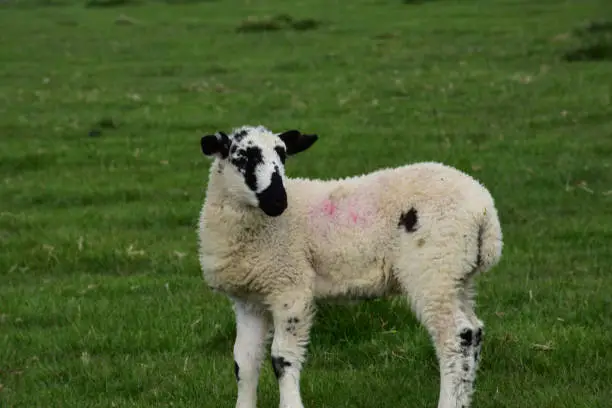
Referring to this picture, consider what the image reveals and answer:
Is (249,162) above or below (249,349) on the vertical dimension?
above

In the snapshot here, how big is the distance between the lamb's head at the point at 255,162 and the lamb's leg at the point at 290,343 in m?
0.52

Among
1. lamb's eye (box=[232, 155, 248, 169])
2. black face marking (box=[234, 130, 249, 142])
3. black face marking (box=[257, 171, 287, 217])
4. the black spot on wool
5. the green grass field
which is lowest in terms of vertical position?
the green grass field

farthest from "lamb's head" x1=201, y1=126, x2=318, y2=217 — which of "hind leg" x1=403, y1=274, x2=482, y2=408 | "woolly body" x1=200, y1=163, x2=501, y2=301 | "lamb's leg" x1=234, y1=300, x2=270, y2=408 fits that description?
"hind leg" x1=403, y1=274, x2=482, y2=408

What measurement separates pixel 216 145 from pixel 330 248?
2.87 ft

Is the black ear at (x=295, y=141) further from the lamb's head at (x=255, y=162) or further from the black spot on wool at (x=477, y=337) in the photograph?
the black spot on wool at (x=477, y=337)

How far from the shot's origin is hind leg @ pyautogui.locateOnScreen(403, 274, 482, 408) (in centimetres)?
565

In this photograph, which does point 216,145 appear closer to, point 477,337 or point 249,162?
point 249,162

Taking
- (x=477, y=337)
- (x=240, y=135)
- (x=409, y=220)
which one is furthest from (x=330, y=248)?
(x=477, y=337)

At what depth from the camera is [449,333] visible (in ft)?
18.5

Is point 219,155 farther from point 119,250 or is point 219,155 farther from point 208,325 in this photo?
point 119,250

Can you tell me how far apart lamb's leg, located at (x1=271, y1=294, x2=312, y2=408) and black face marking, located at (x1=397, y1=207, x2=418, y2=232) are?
26.9 inches

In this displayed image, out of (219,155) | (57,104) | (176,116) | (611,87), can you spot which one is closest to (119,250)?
(219,155)

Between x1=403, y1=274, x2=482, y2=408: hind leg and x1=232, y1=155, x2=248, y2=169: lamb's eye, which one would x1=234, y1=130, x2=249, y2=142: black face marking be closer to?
x1=232, y1=155, x2=248, y2=169: lamb's eye

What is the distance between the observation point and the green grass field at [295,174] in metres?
6.90
